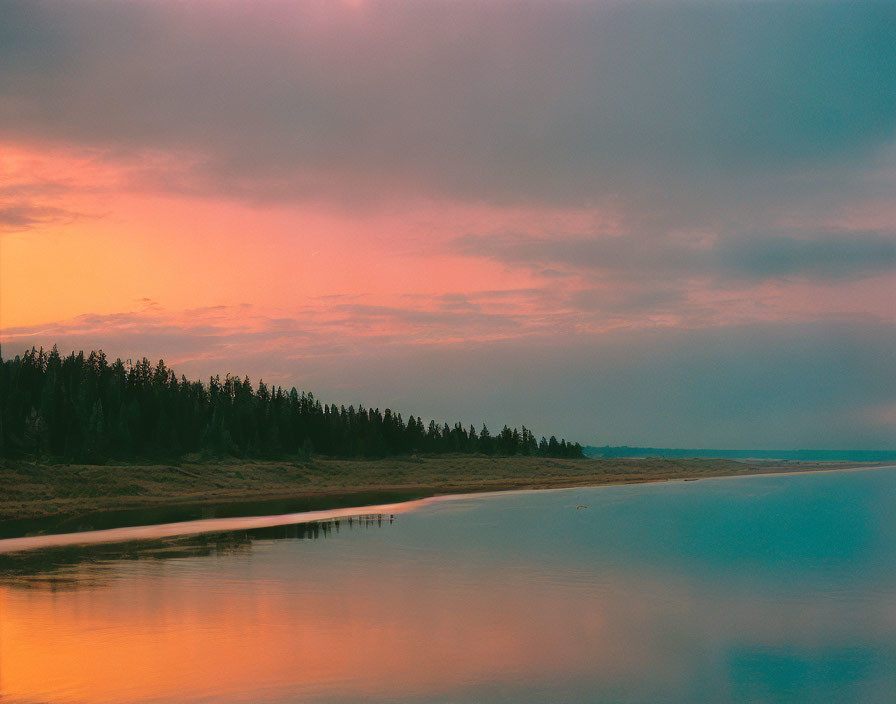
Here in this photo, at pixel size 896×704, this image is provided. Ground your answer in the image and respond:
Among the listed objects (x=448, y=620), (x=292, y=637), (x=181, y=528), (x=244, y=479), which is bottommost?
(x=448, y=620)

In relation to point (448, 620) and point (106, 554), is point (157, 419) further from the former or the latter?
point (448, 620)

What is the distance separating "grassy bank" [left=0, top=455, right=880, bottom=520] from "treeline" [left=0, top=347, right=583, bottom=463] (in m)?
13.9

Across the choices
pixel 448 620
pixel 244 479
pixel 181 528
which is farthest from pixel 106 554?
pixel 244 479

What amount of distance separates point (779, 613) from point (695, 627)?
4.16m

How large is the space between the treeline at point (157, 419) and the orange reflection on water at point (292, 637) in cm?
6967

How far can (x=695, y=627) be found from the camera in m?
27.3

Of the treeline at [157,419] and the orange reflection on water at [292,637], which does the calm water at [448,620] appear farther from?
the treeline at [157,419]

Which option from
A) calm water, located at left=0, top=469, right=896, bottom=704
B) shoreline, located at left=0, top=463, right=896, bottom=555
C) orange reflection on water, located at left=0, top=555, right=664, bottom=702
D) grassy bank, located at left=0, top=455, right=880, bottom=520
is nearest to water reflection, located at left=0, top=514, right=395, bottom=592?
calm water, located at left=0, top=469, right=896, bottom=704

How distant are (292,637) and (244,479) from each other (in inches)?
3050

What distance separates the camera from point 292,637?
81.4ft

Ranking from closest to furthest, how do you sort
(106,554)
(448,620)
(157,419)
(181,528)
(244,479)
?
(448,620), (106,554), (181,528), (244,479), (157,419)

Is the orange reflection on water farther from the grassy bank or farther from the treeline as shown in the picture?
the treeline

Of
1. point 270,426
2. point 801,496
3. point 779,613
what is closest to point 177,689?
point 779,613

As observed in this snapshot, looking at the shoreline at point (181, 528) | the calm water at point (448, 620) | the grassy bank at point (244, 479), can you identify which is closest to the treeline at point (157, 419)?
the grassy bank at point (244, 479)
